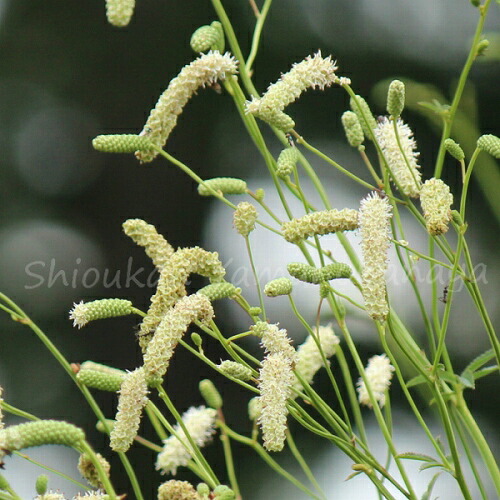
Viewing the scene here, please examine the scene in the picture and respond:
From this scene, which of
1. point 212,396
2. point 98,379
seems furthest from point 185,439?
point 98,379

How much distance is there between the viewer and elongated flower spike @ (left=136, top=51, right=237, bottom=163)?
23.2 inches

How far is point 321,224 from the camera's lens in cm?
55

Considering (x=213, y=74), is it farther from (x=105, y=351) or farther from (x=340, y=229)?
(x=105, y=351)

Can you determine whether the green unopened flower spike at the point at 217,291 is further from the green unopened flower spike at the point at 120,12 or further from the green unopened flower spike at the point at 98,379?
the green unopened flower spike at the point at 120,12

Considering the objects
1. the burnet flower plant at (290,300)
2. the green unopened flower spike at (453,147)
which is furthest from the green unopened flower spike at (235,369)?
the green unopened flower spike at (453,147)

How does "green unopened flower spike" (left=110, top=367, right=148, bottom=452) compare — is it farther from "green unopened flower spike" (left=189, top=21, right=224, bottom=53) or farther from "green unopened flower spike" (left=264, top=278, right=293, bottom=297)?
"green unopened flower spike" (left=189, top=21, right=224, bottom=53)

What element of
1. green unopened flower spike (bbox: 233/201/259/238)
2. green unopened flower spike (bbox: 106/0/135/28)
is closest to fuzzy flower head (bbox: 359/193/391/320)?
green unopened flower spike (bbox: 233/201/259/238)

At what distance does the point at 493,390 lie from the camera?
205 centimetres

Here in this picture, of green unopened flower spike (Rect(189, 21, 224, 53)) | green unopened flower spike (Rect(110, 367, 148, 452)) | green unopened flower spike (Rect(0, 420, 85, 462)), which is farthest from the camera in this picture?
green unopened flower spike (Rect(189, 21, 224, 53))

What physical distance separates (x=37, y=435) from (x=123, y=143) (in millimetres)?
261

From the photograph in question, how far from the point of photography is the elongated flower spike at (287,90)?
57 centimetres

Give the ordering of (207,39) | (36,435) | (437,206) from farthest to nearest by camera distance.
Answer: (207,39) → (437,206) → (36,435)

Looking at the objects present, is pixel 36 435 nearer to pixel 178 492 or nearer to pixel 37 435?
pixel 37 435

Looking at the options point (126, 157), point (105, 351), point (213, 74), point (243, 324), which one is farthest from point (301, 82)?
point (126, 157)
